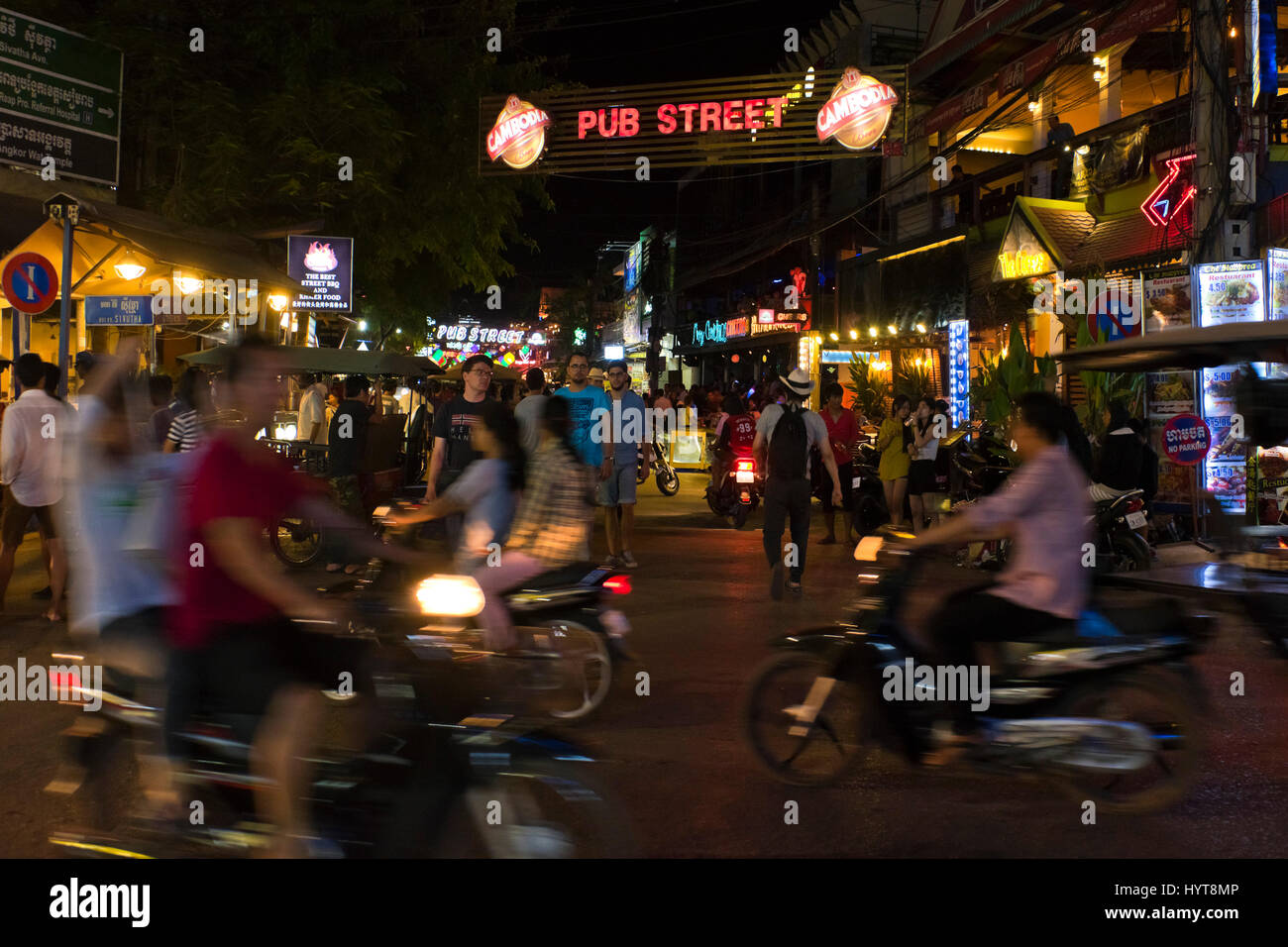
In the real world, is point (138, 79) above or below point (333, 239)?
above

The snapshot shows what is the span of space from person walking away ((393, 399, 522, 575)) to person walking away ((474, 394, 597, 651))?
91 mm

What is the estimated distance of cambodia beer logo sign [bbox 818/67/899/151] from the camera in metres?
17.6

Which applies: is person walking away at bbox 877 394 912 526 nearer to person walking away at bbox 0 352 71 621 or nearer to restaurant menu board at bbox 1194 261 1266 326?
restaurant menu board at bbox 1194 261 1266 326

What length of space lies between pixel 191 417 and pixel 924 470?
25.3ft

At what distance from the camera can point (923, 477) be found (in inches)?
500

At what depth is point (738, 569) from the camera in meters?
11.5

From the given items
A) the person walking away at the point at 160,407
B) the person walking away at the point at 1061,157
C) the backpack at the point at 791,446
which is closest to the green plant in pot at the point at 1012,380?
the backpack at the point at 791,446

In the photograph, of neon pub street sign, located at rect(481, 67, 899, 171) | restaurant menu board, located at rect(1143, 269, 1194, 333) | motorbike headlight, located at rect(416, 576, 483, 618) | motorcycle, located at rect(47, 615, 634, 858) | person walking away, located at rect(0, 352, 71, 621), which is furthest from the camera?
neon pub street sign, located at rect(481, 67, 899, 171)

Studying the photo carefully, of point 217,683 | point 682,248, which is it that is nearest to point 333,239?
point 217,683

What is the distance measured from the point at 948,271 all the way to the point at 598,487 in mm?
13836

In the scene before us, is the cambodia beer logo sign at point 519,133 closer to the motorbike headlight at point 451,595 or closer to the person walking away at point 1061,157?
the person walking away at point 1061,157

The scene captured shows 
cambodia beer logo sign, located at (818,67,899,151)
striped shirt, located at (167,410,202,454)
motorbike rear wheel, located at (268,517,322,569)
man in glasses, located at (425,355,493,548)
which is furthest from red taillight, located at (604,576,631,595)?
cambodia beer logo sign, located at (818,67,899,151)
